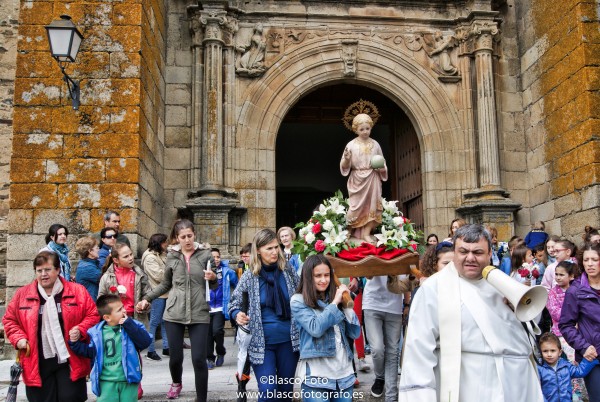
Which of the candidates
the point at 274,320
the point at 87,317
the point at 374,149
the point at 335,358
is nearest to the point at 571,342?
the point at 335,358

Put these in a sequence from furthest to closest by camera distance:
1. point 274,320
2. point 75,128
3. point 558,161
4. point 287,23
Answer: point 287,23 → point 558,161 → point 75,128 → point 274,320

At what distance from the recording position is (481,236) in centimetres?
273

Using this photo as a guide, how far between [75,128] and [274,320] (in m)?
4.90

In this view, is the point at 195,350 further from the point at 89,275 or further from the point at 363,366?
the point at 363,366

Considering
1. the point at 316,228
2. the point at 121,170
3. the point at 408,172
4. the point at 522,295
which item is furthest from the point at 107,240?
the point at 408,172

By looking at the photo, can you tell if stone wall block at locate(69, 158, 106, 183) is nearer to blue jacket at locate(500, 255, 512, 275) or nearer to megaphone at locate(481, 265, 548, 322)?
blue jacket at locate(500, 255, 512, 275)

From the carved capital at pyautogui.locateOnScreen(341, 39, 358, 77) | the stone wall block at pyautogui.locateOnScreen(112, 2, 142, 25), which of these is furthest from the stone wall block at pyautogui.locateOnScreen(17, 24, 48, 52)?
the carved capital at pyautogui.locateOnScreen(341, 39, 358, 77)

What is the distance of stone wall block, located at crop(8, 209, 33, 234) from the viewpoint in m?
7.71

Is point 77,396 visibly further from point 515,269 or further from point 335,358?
point 515,269

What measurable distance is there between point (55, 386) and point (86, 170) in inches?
157

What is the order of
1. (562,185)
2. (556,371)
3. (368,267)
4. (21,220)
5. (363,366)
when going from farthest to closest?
(562,185)
(21,220)
(363,366)
(368,267)
(556,371)

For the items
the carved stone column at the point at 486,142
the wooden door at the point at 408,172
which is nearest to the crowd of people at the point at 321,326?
the carved stone column at the point at 486,142

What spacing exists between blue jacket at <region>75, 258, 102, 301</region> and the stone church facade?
6.09 ft

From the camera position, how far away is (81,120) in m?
7.96
